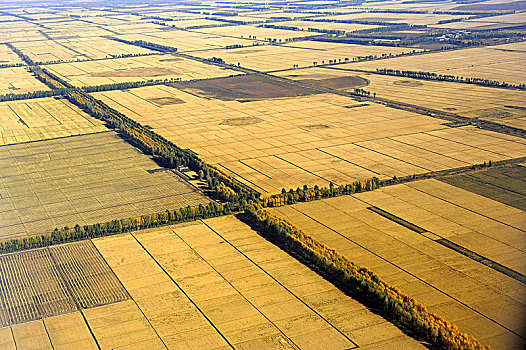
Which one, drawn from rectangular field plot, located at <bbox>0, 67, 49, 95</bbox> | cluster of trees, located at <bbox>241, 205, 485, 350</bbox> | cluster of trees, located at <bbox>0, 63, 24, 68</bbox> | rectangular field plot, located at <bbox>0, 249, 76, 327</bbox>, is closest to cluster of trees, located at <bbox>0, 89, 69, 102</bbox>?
rectangular field plot, located at <bbox>0, 67, 49, 95</bbox>

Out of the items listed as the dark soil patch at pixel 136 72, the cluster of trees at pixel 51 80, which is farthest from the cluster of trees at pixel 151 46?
the cluster of trees at pixel 51 80

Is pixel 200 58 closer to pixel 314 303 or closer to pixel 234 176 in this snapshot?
pixel 234 176

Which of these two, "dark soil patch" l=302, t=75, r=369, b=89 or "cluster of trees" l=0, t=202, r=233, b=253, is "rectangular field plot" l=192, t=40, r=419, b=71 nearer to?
"dark soil patch" l=302, t=75, r=369, b=89

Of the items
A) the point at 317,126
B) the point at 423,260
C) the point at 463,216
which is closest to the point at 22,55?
the point at 317,126

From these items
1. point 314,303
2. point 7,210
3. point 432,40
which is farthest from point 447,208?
point 432,40

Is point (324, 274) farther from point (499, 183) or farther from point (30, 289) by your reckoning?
point (499, 183)

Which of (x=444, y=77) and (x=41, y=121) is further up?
(x=444, y=77)
